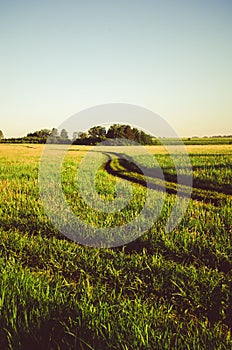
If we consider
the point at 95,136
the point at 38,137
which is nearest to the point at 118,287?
the point at 95,136

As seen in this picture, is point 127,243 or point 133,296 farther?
point 127,243

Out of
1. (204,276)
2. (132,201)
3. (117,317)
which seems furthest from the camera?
(132,201)

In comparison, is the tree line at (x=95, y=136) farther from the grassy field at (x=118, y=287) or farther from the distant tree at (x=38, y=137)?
the grassy field at (x=118, y=287)

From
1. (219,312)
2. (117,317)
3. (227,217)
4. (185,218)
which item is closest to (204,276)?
(219,312)

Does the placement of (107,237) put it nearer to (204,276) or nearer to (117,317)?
(204,276)

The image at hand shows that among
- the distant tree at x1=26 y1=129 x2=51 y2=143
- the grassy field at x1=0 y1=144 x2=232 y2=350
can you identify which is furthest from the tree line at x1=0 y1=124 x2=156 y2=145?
the grassy field at x1=0 y1=144 x2=232 y2=350

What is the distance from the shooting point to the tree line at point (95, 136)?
42984 mm

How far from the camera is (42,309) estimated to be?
9.32ft

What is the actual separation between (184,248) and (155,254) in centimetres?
45

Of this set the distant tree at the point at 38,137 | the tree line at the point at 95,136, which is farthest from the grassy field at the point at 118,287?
the distant tree at the point at 38,137

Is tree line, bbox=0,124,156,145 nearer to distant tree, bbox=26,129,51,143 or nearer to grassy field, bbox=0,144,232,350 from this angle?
distant tree, bbox=26,129,51,143

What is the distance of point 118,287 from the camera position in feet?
11.9

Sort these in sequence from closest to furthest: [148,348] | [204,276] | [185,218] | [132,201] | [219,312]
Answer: [148,348] → [219,312] → [204,276] → [185,218] → [132,201]

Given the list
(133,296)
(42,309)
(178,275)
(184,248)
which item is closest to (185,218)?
(184,248)
